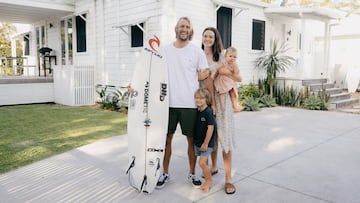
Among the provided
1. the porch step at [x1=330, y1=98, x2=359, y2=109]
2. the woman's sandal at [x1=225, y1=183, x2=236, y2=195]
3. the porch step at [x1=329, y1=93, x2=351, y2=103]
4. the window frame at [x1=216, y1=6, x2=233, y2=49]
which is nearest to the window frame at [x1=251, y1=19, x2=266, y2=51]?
the window frame at [x1=216, y1=6, x2=233, y2=49]

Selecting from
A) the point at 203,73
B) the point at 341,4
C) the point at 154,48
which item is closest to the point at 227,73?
the point at 203,73

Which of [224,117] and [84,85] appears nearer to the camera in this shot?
[224,117]

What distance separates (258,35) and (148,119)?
8699 millimetres

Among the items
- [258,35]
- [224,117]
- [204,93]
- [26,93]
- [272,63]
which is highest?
[258,35]

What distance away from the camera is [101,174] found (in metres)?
3.69

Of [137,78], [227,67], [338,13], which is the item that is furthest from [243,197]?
[338,13]

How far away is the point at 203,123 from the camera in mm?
3107

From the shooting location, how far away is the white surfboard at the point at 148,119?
123 inches

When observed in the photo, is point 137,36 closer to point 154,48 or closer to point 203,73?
point 154,48

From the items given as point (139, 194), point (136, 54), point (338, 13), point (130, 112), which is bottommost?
point (139, 194)

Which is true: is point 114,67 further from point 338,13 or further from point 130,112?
point 338,13

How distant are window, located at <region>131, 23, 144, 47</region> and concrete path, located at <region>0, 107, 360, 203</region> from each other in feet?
12.7

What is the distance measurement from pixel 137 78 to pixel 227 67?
0.90m

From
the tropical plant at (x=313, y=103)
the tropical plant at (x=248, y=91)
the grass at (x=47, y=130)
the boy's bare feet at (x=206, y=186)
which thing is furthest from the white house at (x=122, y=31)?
the boy's bare feet at (x=206, y=186)
